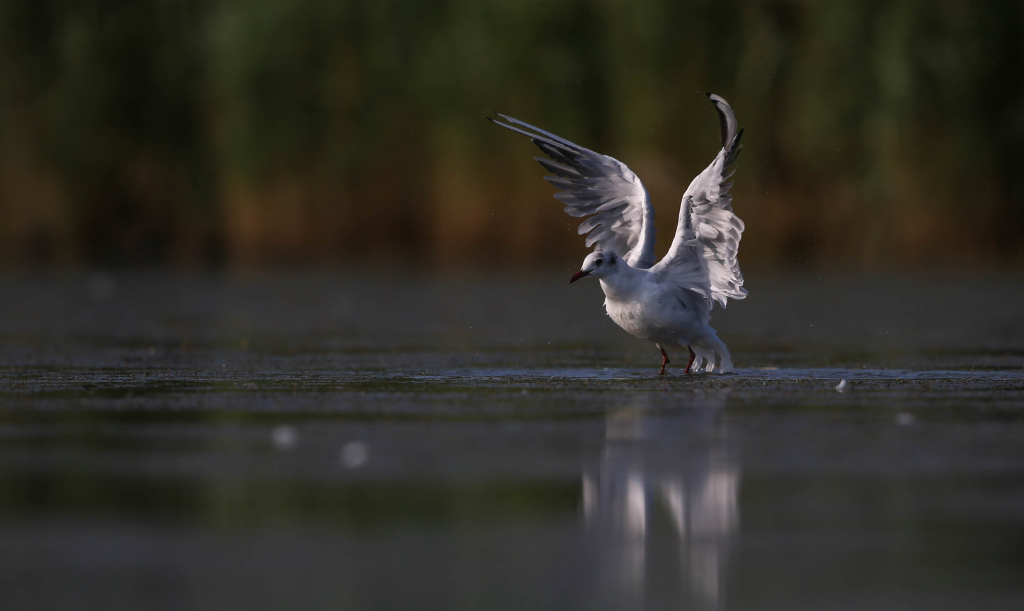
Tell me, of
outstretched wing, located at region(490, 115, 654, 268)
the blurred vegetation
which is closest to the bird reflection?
outstretched wing, located at region(490, 115, 654, 268)

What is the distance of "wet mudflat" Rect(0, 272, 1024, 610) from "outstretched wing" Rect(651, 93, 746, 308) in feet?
2.05

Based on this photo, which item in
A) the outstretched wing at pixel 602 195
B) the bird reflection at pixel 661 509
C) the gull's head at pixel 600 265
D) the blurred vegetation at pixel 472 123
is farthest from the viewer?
the blurred vegetation at pixel 472 123

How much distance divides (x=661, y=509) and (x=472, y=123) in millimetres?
21367

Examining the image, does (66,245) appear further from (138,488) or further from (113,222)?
(138,488)

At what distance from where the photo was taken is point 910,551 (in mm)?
4414

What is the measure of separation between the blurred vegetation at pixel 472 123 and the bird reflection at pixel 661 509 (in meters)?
16.1

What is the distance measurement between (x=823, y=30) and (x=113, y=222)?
14192mm

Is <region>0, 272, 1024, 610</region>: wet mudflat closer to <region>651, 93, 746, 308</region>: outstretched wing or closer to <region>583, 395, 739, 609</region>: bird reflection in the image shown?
<region>583, 395, 739, 609</region>: bird reflection

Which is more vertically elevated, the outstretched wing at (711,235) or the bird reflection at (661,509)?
the outstretched wing at (711,235)

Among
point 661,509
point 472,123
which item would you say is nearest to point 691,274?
point 661,509

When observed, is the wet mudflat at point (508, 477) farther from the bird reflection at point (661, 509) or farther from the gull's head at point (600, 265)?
the gull's head at point (600, 265)

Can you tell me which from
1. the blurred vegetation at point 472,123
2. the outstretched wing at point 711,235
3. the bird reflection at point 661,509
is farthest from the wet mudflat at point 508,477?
the blurred vegetation at point 472,123

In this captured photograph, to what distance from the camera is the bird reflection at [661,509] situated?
4078 mm

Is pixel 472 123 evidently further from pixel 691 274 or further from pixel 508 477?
pixel 508 477
